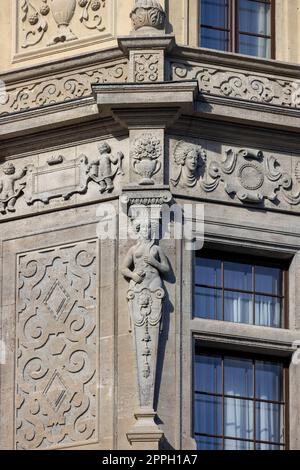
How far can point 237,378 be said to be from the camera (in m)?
45.1

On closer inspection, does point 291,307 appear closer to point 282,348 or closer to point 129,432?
point 282,348

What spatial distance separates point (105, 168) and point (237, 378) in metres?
3.48

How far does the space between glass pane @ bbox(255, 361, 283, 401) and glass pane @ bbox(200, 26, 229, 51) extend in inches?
185

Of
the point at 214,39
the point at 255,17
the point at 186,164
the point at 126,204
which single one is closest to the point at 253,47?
the point at 255,17

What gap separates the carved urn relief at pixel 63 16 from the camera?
46.4m

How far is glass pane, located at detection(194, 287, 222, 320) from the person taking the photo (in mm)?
45000

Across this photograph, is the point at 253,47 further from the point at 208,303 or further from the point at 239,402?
Answer: the point at 239,402

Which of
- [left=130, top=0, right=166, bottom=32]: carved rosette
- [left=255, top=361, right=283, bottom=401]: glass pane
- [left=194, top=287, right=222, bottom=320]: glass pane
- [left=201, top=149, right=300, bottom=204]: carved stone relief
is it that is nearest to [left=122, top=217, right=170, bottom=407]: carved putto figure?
[left=194, top=287, right=222, bottom=320]: glass pane

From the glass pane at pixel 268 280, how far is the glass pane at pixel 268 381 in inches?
42.8

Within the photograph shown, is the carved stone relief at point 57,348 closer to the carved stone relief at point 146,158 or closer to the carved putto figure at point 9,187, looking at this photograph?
the carved putto figure at point 9,187

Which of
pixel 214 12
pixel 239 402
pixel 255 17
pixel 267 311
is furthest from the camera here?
pixel 255 17

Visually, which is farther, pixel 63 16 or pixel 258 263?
pixel 63 16

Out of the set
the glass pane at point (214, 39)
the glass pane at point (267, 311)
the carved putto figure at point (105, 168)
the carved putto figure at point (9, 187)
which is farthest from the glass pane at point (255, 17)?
the glass pane at point (267, 311)
